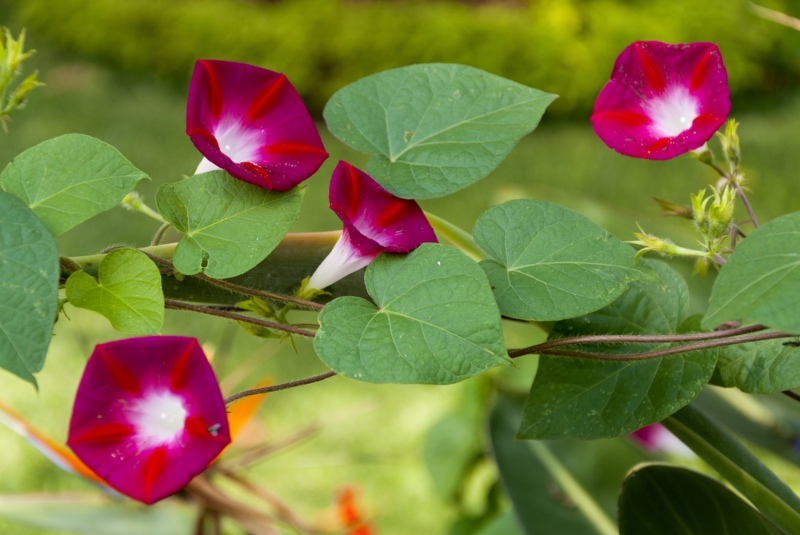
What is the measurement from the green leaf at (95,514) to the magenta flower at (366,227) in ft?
1.41

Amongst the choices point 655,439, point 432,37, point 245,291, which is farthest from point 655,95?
point 432,37

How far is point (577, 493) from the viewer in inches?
33.2

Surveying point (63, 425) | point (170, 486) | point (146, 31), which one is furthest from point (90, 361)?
point (146, 31)

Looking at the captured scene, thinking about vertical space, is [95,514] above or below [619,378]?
below

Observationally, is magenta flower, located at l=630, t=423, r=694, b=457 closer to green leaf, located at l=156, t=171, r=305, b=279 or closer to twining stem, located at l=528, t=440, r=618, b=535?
twining stem, located at l=528, t=440, r=618, b=535

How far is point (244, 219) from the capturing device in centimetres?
34

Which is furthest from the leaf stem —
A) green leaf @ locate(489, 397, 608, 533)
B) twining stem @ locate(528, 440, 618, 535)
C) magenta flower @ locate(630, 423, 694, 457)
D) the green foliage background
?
the green foliage background

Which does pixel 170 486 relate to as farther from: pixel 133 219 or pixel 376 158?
pixel 133 219

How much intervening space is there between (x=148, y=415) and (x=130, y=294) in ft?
0.15

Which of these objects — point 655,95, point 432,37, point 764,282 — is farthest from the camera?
point 432,37

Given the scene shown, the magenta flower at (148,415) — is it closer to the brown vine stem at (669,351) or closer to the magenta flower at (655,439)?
the brown vine stem at (669,351)

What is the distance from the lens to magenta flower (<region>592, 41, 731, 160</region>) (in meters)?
0.36

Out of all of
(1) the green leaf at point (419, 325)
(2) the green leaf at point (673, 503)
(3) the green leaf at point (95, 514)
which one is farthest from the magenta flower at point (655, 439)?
Answer: (1) the green leaf at point (419, 325)

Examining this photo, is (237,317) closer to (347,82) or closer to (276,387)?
(276,387)
